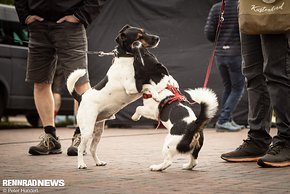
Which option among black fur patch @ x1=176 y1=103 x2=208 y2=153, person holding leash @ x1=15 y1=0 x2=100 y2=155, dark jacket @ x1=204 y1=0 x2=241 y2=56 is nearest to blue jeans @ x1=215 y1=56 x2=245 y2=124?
dark jacket @ x1=204 y1=0 x2=241 y2=56

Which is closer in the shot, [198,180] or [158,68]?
[198,180]

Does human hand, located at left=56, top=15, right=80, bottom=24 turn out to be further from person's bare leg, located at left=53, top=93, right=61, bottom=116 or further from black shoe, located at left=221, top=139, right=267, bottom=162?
person's bare leg, located at left=53, top=93, right=61, bottom=116

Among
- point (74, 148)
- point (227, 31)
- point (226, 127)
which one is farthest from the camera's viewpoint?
point (226, 127)

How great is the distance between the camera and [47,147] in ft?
21.3

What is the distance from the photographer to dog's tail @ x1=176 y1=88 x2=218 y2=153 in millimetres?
4832

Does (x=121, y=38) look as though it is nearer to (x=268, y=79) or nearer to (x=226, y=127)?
(x=268, y=79)

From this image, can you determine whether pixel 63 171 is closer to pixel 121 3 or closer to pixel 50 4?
pixel 50 4

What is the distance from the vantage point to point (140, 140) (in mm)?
8648

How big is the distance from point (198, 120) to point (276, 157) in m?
0.82

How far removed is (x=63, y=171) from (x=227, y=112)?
577cm

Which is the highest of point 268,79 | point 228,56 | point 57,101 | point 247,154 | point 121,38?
point 121,38

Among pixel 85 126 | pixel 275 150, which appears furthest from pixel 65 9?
pixel 275 150

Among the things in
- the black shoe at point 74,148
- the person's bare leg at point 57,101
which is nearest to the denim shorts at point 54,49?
the black shoe at point 74,148

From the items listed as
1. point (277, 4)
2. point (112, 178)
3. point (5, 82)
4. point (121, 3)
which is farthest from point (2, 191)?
point (121, 3)
